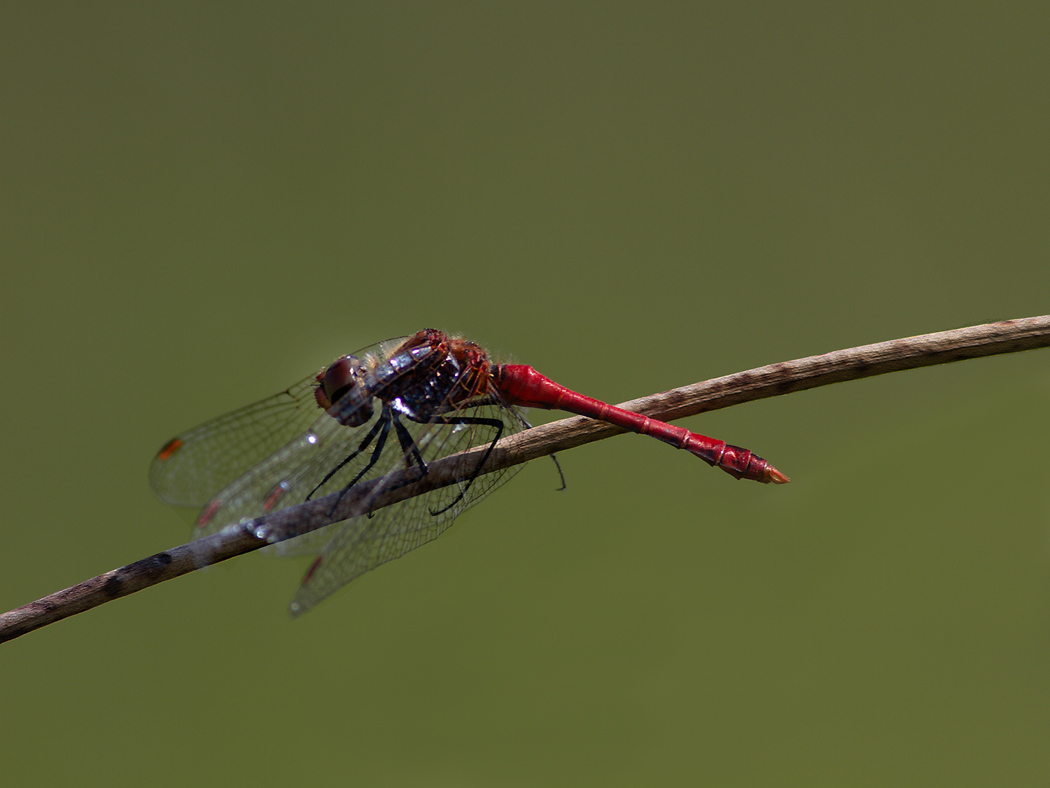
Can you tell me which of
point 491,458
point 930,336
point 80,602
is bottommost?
point 930,336

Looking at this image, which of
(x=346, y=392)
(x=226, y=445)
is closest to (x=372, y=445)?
(x=346, y=392)

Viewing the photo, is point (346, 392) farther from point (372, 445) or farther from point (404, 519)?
point (404, 519)

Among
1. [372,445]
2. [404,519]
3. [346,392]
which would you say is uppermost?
[346,392]

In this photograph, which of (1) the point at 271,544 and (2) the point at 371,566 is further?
(2) the point at 371,566

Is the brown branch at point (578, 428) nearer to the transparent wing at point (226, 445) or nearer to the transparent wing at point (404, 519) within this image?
the transparent wing at point (404, 519)

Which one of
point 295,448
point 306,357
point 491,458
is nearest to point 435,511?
point 491,458

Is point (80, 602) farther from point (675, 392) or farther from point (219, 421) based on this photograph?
point (675, 392)

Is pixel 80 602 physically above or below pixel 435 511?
above

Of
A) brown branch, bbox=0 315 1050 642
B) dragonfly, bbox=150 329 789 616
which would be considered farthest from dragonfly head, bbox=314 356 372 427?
brown branch, bbox=0 315 1050 642
